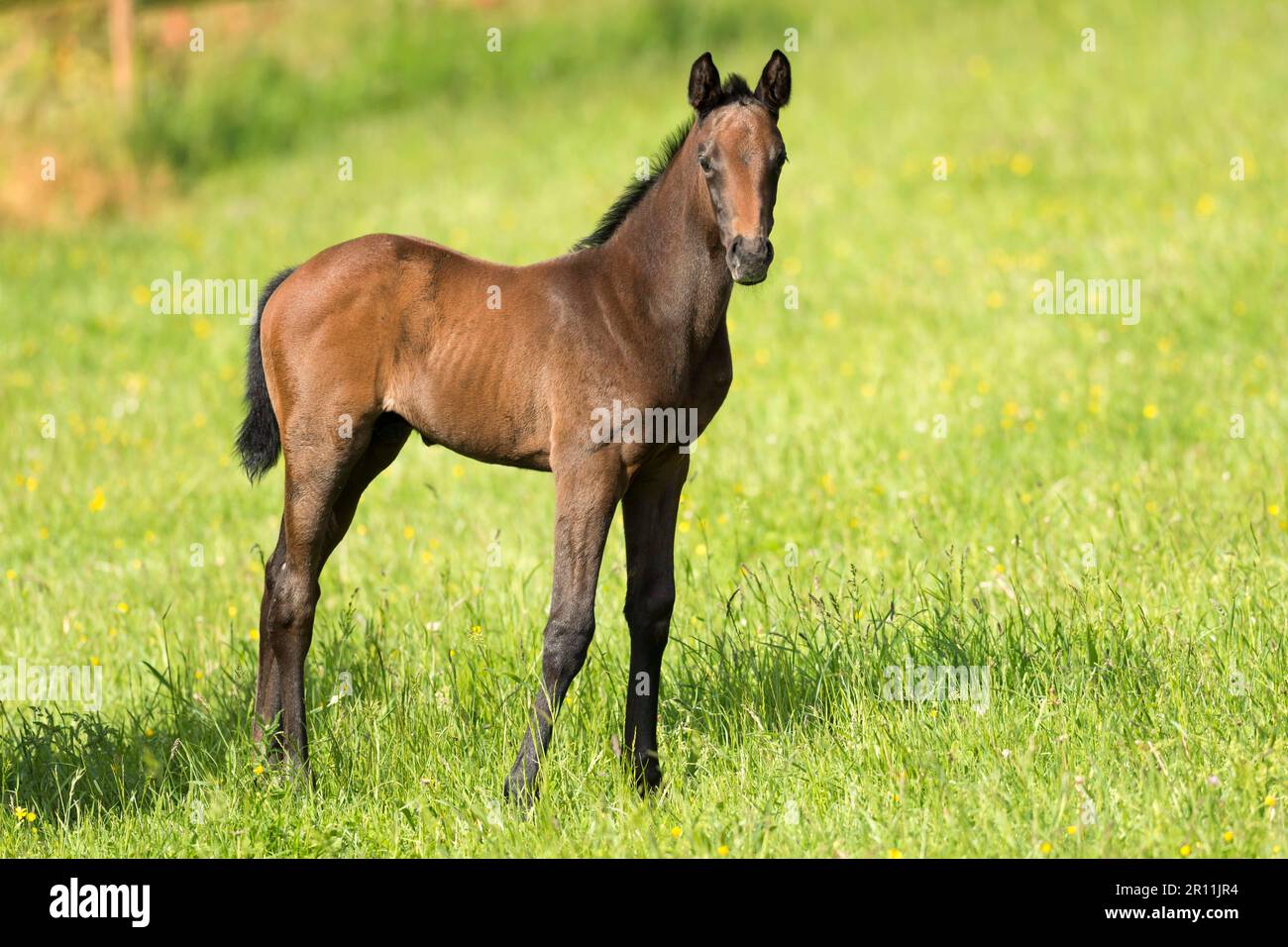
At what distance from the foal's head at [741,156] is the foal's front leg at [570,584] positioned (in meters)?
0.86

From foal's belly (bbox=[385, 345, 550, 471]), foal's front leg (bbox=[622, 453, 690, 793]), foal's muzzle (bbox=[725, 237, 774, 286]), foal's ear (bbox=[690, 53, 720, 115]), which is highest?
foal's ear (bbox=[690, 53, 720, 115])

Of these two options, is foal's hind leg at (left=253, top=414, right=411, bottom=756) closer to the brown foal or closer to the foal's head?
the brown foal

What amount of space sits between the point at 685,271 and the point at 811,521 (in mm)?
3024

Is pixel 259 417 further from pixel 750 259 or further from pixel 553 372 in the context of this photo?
pixel 750 259

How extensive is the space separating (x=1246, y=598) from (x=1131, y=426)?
276cm

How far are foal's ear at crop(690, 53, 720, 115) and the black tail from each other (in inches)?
73.4

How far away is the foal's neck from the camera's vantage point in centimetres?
479

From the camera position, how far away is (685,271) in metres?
4.82

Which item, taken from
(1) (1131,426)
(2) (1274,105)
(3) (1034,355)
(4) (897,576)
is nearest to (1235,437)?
(1) (1131,426)

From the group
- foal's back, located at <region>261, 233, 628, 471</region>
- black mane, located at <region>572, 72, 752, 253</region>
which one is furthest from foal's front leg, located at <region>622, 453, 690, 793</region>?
black mane, located at <region>572, 72, 752, 253</region>

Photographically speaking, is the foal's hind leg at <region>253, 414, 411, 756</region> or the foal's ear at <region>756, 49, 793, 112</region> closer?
the foal's ear at <region>756, 49, 793, 112</region>

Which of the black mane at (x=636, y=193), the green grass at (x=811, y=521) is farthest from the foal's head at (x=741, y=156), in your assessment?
the green grass at (x=811, y=521)

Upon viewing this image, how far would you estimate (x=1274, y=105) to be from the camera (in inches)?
550

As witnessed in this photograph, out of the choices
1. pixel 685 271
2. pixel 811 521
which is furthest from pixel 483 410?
pixel 811 521
